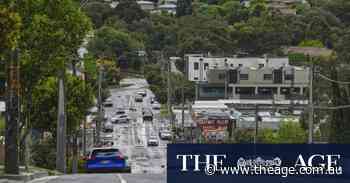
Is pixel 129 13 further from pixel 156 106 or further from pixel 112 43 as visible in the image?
pixel 156 106

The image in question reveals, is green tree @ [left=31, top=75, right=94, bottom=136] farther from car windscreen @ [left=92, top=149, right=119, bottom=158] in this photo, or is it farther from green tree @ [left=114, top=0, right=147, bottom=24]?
green tree @ [left=114, top=0, right=147, bottom=24]

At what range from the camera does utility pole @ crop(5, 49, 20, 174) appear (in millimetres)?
24328

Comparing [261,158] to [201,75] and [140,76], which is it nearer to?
[201,75]

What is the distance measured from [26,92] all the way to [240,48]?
9512cm

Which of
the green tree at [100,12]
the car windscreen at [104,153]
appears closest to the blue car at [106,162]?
the car windscreen at [104,153]

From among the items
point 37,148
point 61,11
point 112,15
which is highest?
point 112,15

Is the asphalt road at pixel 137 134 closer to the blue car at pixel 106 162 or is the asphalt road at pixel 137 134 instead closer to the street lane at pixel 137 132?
the street lane at pixel 137 132

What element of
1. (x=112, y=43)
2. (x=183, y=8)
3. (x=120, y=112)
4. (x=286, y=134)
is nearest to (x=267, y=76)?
(x=120, y=112)

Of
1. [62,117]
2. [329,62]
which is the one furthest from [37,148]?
[329,62]

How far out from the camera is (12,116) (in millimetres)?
24859

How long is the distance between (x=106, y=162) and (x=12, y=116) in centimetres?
1209

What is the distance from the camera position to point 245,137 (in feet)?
233

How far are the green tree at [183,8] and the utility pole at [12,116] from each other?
138m

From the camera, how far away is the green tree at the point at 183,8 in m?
164
